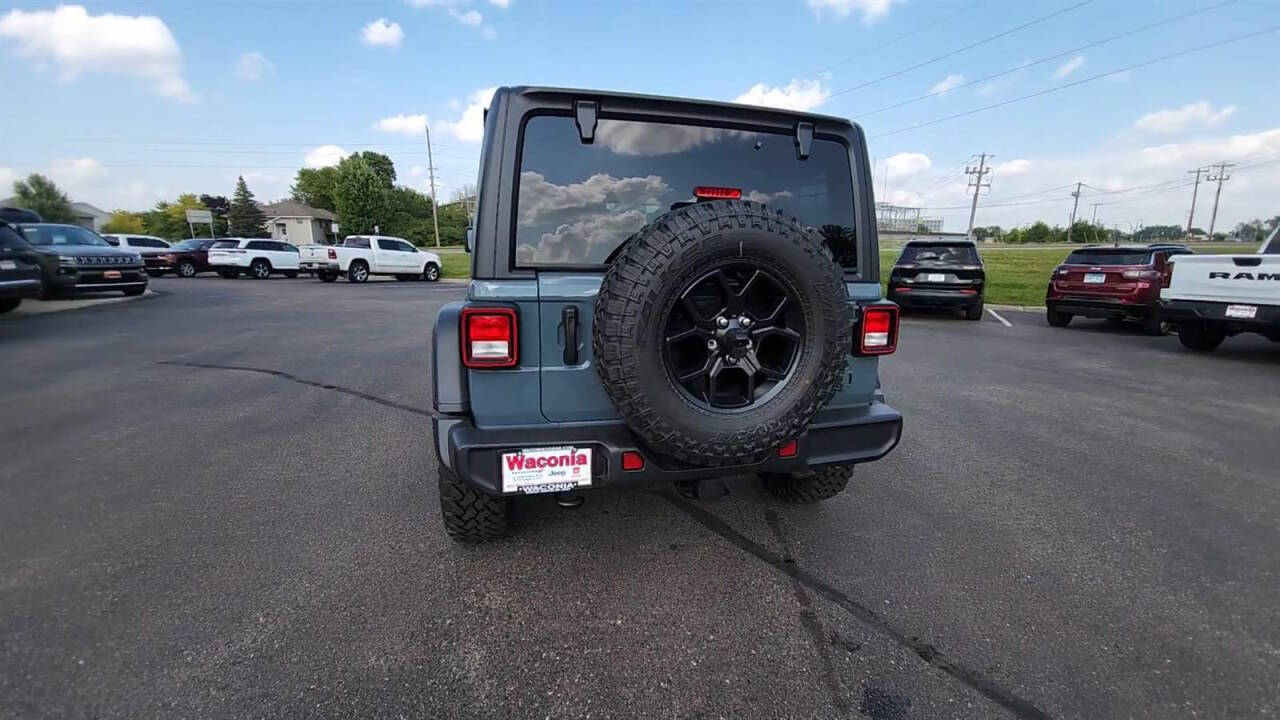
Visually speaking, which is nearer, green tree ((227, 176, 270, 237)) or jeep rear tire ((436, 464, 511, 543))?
jeep rear tire ((436, 464, 511, 543))

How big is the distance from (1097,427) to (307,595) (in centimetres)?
595

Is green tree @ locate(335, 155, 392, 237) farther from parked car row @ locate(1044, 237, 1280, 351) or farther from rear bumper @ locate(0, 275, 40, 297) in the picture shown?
parked car row @ locate(1044, 237, 1280, 351)

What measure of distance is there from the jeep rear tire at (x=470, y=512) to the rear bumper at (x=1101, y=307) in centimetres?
1110

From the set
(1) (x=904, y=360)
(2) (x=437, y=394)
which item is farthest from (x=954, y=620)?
(1) (x=904, y=360)

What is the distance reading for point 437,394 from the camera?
234 cm

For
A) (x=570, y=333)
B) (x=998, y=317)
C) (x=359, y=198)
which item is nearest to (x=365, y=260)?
(x=998, y=317)

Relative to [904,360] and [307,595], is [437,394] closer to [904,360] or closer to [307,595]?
[307,595]

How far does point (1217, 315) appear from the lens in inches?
283

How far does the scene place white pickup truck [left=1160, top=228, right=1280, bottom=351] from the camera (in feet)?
21.9

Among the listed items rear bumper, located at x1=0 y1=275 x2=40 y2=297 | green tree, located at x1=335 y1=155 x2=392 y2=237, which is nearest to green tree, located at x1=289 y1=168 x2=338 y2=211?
green tree, located at x1=335 y1=155 x2=392 y2=237

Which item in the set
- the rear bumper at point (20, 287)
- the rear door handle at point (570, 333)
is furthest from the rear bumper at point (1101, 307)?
the rear bumper at point (20, 287)

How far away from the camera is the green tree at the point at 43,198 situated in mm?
60656

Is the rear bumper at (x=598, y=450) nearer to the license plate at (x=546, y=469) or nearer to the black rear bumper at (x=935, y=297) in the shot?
the license plate at (x=546, y=469)

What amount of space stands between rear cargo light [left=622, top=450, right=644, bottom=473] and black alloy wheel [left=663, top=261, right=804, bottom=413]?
0.32 meters
